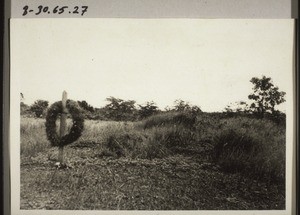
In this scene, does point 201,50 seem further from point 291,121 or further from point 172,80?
point 291,121

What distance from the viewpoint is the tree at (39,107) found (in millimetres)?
1291

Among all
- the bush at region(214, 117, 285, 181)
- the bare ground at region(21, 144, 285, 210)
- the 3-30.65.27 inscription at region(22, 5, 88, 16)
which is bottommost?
the bare ground at region(21, 144, 285, 210)

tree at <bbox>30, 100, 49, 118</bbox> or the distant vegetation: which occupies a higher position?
tree at <bbox>30, 100, 49, 118</bbox>

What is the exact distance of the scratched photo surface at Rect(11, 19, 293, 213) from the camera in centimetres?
129

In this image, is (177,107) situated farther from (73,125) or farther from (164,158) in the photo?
(73,125)

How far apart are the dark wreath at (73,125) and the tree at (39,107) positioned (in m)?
0.02

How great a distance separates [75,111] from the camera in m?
1.30

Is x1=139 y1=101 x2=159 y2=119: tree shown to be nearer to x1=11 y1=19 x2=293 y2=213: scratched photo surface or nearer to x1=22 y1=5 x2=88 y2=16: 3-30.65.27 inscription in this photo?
x1=11 y1=19 x2=293 y2=213: scratched photo surface

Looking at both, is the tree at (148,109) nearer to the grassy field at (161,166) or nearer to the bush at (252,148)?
the grassy field at (161,166)

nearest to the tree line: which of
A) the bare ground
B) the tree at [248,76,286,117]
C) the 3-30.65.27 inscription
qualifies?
the tree at [248,76,286,117]

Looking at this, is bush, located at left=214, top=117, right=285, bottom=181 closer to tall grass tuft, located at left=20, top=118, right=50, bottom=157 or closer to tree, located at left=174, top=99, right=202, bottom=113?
tree, located at left=174, top=99, right=202, bottom=113

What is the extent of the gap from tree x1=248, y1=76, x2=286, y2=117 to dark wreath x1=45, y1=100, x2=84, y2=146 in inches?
24.1

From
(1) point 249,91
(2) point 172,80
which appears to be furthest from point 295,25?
(2) point 172,80

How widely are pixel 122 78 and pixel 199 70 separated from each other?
275 millimetres
